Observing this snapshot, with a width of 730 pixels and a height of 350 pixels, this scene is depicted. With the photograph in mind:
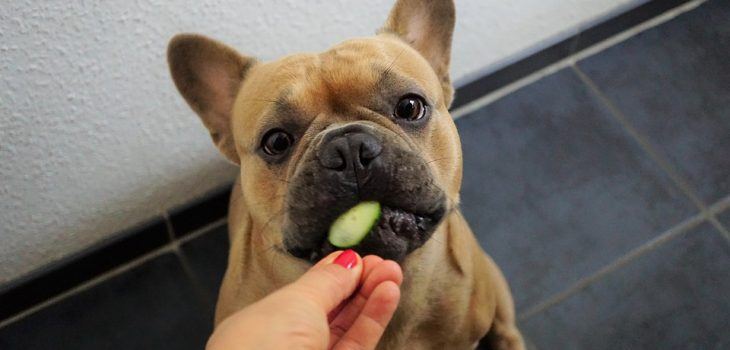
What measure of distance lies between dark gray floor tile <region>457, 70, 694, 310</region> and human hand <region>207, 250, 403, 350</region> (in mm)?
885

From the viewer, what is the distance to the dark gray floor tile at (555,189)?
6.19ft

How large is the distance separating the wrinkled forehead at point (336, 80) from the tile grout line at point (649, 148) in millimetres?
1078

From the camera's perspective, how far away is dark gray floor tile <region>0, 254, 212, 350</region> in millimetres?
1846

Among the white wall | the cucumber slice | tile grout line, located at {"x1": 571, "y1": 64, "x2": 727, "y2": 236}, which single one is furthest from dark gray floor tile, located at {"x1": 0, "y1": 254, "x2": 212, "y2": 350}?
tile grout line, located at {"x1": 571, "y1": 64, "x2": 727, "y2": 236}

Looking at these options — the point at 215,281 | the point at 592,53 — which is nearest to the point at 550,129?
the point at 592,53

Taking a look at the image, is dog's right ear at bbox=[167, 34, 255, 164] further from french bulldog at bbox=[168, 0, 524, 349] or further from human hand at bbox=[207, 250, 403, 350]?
human hand at bbox=[207, 250, 403, 350]

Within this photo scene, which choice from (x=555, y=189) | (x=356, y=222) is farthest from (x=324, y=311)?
(x=555, y=189)

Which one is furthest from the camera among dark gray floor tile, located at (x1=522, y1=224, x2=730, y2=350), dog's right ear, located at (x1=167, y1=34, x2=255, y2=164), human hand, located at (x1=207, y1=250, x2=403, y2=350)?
dark gray floor tile, located at (x1=522, y1=224, x2=730, y2=350)

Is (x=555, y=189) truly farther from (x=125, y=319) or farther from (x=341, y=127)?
(x=125, y=319)

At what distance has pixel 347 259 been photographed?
0.99 m

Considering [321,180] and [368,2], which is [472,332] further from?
[368,2]

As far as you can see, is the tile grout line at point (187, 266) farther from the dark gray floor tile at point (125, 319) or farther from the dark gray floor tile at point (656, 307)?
the dark gray floor tile at point (656, 307)

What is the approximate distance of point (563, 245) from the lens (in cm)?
190

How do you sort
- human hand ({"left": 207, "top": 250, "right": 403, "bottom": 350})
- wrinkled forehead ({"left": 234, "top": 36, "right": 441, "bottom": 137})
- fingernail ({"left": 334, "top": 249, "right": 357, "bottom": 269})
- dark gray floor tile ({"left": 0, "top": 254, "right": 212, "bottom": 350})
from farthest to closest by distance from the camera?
dark gray floor tile ({"left": 0, "top": 254, "right": 212, "bottom": 350}), wrinkled forehead ({"left": 234, "top": 36, "right": 441, "bottom": 137}), fingernail ({"left": 334, "top": 249, "right": 357, "bottom": 269}), human hand ({"left": 207, "top": 250, "right": 403, "bottom": 350})
